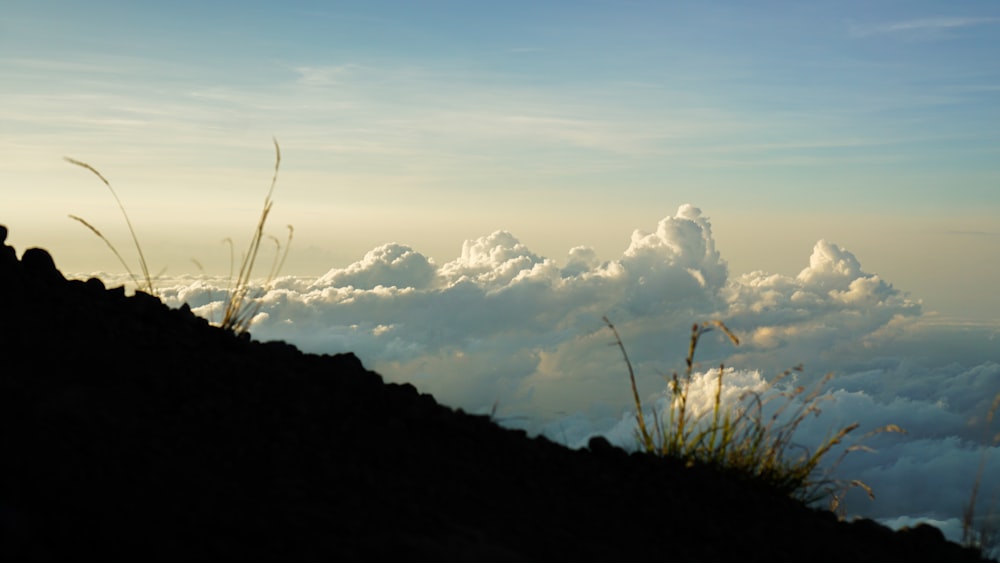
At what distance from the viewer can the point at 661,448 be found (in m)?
5.23

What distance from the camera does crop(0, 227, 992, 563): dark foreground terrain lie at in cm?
309

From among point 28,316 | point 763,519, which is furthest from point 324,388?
point 763,519

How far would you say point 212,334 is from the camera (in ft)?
17.3

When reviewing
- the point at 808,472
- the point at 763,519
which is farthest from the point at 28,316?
the point at 808,472

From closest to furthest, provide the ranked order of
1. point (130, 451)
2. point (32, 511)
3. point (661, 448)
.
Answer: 1. point (32, 511)
2. point (130, 451)
3. point (661, 448)

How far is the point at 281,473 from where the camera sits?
361cm

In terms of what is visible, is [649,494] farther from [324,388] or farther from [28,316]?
[28,316]

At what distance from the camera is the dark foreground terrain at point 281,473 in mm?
3092

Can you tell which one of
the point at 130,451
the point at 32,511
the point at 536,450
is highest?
the point at 536,450

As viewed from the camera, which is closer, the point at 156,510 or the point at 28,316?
the point at 156,510

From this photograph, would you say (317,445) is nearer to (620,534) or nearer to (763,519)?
(620,534)

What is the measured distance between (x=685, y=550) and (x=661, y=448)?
4.31 feet

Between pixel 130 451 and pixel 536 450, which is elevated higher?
pixel 536 450

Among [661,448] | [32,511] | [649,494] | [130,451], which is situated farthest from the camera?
[661,448]
